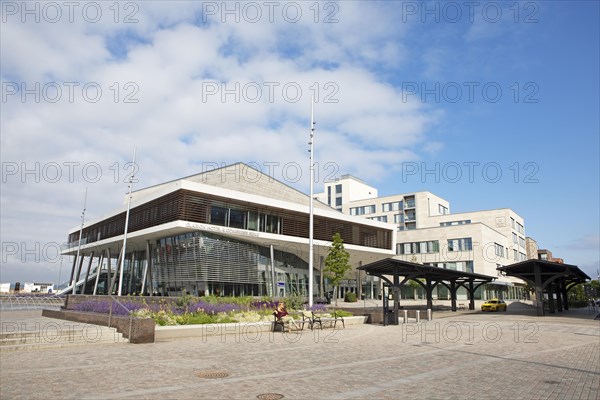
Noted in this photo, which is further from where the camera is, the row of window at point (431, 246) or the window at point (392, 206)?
the window at point (392, 206)

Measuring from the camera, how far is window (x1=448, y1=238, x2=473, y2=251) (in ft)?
239

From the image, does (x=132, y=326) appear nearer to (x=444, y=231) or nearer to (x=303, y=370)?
(x=303, y=370)

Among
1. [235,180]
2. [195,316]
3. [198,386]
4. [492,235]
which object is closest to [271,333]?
[195,316]

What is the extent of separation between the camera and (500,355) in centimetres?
1334

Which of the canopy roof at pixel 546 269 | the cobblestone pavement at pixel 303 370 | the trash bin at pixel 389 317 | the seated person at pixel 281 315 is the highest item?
the canopy roof at pixel 546 269

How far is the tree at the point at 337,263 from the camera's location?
49.6 m

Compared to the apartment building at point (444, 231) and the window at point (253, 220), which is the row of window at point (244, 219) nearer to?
the window at point (253, 220)

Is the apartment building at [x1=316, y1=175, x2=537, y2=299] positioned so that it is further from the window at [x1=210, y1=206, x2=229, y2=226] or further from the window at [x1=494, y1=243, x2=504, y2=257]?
the window at [x1=210, y1=206, x2=229, y2=226]

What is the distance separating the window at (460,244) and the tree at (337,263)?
30650 mm

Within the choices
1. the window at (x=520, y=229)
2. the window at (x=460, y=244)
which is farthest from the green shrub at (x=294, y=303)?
the window at (x=520, y=229)

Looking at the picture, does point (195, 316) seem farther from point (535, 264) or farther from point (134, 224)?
point (134, 224)

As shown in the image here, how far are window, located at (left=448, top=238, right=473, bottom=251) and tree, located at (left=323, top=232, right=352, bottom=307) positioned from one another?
30650 mm

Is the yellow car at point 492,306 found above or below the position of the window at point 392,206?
below

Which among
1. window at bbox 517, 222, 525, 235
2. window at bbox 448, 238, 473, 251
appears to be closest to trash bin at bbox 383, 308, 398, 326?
window at bbox 448, 238, 473, 251
